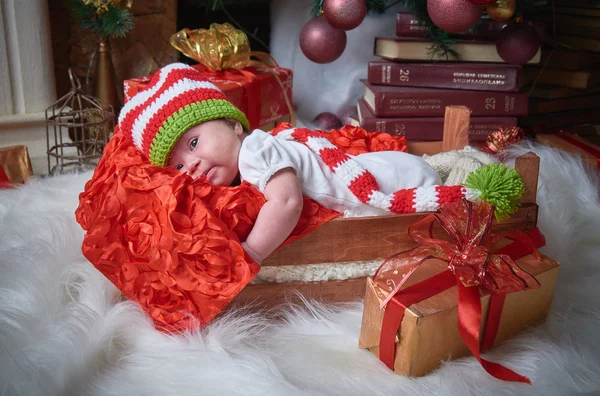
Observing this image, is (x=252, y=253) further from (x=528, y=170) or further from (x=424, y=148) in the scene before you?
(x=424, y=148)

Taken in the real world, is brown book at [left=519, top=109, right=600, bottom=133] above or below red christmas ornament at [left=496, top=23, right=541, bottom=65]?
below

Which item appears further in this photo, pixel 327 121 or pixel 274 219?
pixel 327 121

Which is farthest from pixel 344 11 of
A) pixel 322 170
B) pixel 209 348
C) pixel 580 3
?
pixel 580 3

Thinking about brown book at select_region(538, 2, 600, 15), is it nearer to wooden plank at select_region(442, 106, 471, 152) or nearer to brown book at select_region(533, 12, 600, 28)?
brown book at select_region(533, 12, 600, 28)

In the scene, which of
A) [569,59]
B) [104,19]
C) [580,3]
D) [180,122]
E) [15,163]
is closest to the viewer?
[180,122]

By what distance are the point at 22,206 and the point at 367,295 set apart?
767 millimetres

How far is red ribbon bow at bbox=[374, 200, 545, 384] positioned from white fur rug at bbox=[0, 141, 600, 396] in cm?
5

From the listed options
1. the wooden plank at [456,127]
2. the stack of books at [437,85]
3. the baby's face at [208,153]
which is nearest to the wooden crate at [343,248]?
Answer: the baby's face at [208,153]

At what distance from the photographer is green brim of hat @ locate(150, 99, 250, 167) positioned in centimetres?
94

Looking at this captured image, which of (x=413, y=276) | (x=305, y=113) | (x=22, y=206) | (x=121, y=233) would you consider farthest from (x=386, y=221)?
(x=305, y=113)

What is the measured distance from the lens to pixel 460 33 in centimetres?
164

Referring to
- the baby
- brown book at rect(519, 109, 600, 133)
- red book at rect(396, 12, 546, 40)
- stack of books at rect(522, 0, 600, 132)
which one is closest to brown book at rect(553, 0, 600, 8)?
stack of books at rect(522, 0, 600, 132)

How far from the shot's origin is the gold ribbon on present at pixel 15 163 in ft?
4.57

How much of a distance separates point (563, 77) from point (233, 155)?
53.0 inches
